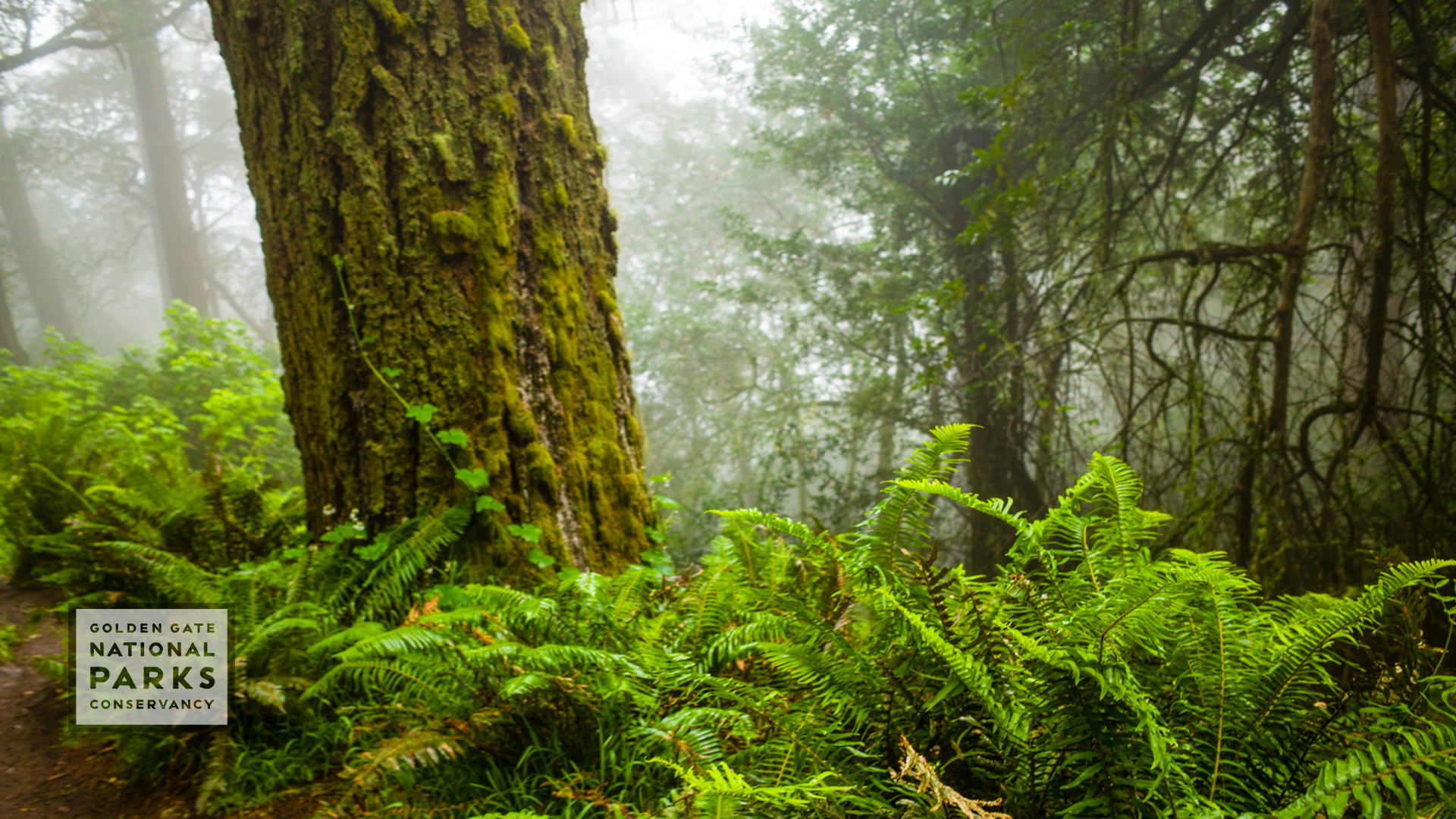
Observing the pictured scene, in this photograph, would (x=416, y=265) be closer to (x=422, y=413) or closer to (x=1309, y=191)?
(x=422, y=413)

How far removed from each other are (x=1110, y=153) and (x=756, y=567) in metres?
3.63

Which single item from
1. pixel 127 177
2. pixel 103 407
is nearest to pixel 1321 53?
pixel 103 407

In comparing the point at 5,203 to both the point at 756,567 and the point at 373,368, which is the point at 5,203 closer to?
the point at 373,368

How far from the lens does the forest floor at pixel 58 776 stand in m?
1.51

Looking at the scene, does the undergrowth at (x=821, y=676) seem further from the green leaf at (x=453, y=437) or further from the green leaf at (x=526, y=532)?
the green leaf at (x=453, y=437)

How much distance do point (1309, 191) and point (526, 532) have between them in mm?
3054

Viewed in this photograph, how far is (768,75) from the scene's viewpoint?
968 centimetres

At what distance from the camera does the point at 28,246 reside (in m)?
16.8

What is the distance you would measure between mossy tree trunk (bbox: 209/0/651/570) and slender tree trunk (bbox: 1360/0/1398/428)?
2.81 meters

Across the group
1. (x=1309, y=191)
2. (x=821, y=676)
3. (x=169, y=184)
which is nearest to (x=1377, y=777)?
(x=821, y=676)

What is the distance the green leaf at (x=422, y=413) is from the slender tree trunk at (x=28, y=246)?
732 inches

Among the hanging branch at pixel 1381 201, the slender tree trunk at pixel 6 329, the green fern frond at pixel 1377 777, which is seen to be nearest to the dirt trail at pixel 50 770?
the green fern frond at pixel 1377 777

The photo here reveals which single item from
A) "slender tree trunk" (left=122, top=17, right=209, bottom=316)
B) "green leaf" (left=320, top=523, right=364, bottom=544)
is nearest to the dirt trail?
"green leaf" (left=320, top=523, right=364, bottom=544)

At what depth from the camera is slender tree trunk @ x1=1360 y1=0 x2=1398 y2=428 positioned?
2445mm
